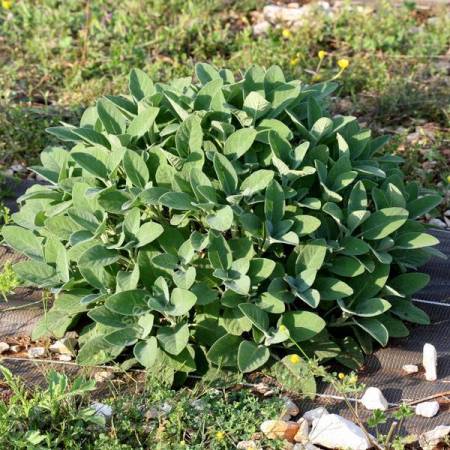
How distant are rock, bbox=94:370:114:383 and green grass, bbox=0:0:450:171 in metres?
2.17

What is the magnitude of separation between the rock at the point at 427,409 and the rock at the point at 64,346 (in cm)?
133

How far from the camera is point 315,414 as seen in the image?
312 cm

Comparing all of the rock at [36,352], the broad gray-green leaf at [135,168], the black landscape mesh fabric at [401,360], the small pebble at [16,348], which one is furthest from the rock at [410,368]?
the small pebble at [16,348]

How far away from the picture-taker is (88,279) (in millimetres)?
3355

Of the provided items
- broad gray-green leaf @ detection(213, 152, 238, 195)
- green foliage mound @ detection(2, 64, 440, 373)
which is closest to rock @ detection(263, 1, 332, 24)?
green foliage mound @ detection(2, 64, 440, 373)

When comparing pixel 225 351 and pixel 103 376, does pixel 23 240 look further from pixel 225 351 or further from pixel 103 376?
pixel 225 351

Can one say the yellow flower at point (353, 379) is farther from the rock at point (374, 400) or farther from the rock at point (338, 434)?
the rock at point (374, 400)

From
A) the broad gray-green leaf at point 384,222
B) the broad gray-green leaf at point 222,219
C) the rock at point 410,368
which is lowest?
the rock at point 410,368

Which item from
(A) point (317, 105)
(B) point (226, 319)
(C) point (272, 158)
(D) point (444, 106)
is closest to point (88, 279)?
(B) point (226, 319)

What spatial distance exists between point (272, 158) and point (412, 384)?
0.99m

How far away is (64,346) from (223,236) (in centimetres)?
76

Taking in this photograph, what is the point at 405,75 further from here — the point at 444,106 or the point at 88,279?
the point at 88,279

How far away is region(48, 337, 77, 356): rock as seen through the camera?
11.5 feet

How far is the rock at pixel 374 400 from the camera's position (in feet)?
10.3
